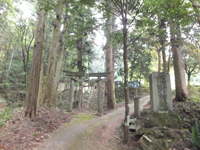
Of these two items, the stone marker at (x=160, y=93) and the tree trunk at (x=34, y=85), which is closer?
the tree trunk at (x=34, y=85)

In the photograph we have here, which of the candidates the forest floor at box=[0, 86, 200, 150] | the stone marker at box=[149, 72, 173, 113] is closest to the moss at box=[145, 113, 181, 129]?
the stone marker at box=[149, 72, 173, 113]

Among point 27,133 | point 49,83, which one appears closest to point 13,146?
point 27,133

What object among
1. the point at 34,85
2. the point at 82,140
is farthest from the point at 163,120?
the point at 34,85

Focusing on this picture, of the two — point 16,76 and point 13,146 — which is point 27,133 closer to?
point 13,146

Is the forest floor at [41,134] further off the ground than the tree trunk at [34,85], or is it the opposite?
the tree trunk at [34,85]

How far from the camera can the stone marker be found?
6.07m

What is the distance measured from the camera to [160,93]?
243 inches

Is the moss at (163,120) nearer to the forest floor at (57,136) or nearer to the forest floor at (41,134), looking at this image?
the forest floor at (57,136)

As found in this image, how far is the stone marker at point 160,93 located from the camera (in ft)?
19.9

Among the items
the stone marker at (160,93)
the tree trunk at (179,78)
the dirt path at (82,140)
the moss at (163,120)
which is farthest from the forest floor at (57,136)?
the tree trunk at (179,78)

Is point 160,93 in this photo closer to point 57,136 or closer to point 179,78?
point 179,78

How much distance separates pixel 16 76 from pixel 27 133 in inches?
517

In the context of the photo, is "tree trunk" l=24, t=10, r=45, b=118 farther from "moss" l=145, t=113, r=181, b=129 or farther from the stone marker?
the stone marker

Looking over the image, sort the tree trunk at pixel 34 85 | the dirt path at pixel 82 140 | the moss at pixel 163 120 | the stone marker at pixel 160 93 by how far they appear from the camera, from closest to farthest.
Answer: the dirt path at pixel 82 140 < the moss at pixel 163 120 < the tree trunk at pixel 34 85 < the stone marker at pixel 160 93
